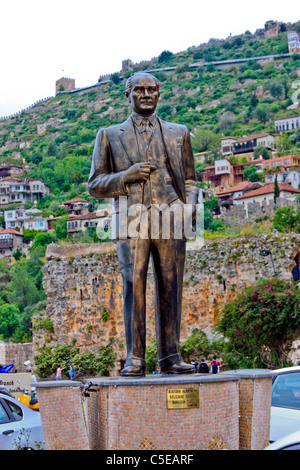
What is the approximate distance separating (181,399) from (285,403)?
9.77 feet

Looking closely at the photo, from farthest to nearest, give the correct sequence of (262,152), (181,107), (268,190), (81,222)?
(181,107), (262,152), (81,222), (268,190)

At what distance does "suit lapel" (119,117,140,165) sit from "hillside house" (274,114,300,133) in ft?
355

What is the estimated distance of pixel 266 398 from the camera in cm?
599

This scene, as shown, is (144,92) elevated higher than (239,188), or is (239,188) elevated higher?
(239,188)

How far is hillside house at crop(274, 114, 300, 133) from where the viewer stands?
111688 mm

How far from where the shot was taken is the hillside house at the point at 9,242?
107 m

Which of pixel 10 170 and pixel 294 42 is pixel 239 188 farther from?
pixel 294 42

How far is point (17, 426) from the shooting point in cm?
776

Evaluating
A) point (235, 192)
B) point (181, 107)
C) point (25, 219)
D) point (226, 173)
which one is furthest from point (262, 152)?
point (25, 219)

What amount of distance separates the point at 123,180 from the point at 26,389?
956cm

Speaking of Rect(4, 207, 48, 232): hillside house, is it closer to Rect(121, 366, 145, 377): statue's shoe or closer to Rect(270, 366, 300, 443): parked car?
Rect(270, 366, 300, 443): parked car

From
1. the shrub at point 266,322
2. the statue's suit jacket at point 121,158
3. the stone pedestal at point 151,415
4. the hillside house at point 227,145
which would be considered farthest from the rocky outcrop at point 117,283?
the hillside house at point 227,145

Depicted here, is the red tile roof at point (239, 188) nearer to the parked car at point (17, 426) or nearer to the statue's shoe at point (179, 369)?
the parked car at point (17, 426)
